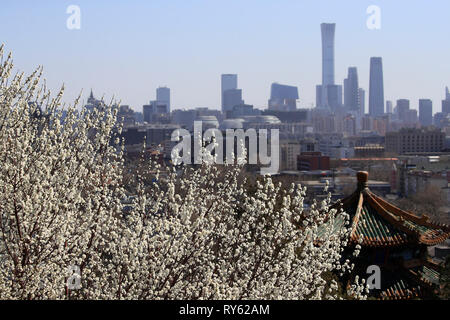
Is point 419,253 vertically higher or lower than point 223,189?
lower

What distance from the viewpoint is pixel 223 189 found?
8.69 metres

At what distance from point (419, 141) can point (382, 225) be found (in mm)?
96574

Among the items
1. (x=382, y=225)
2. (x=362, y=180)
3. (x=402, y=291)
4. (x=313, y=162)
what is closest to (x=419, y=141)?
(x=313, y=162)

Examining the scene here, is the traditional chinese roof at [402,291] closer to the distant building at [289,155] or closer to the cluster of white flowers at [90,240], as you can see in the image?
the cluster of white flowers at [90,240]

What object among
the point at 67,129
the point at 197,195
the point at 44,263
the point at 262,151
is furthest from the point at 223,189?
the point at 262,151

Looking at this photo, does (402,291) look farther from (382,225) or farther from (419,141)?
(419,141)

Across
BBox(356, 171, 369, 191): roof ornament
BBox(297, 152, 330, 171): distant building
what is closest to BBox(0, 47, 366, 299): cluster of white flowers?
BBox(356, 171, 369, 191): roof ornament

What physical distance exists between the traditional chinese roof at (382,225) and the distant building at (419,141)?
9527 centimetres

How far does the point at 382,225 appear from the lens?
39.2 feet

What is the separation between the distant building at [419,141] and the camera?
105 metres

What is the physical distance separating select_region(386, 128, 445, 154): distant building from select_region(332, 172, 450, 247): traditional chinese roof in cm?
9527
